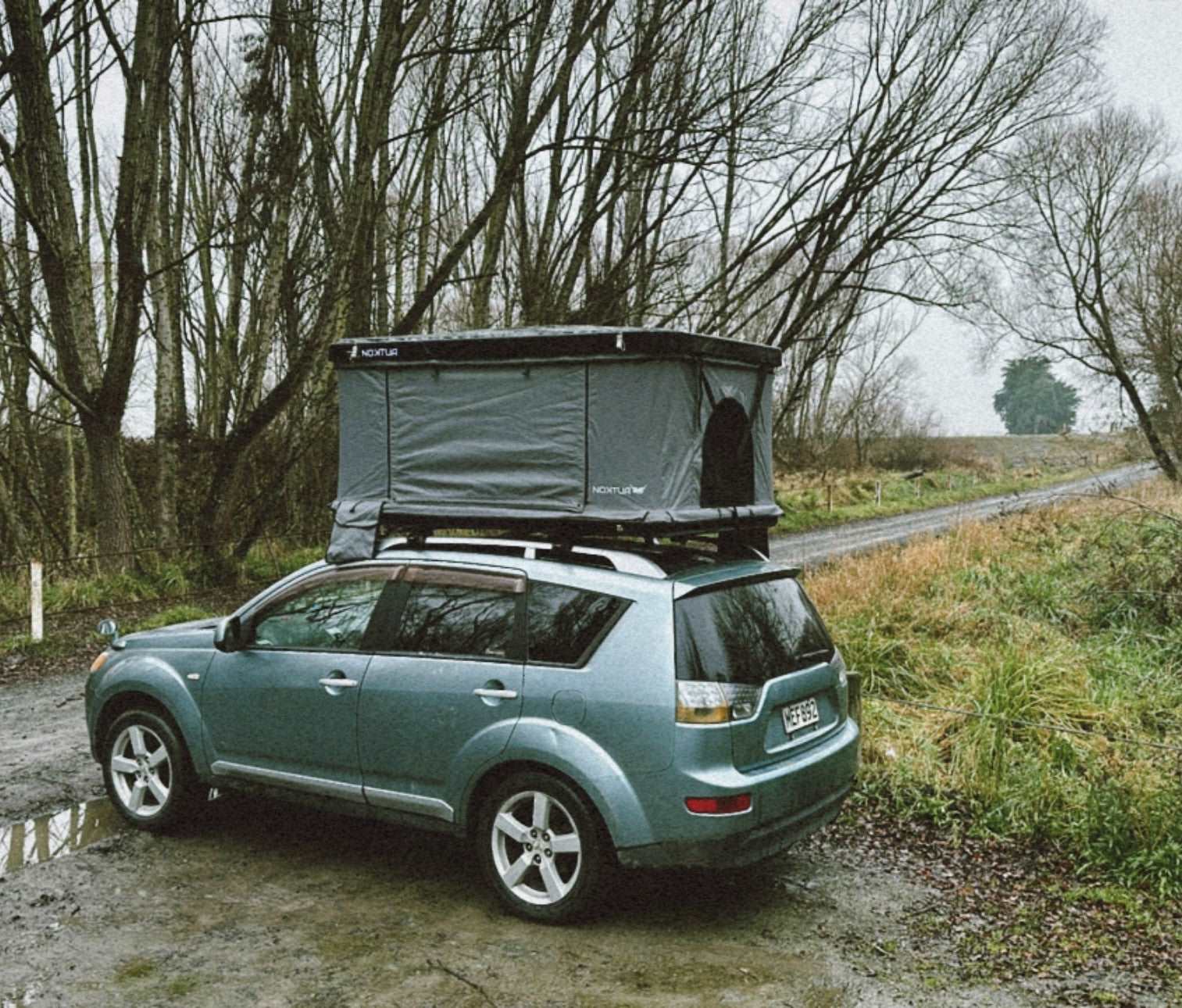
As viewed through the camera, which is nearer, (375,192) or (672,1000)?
(672,1000)

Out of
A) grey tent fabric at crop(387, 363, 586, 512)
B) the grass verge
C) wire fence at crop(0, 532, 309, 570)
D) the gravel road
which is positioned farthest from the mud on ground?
the grass verge

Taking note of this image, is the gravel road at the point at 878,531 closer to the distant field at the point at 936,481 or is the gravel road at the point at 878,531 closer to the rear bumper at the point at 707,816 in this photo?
the distant field at the point at 936,481

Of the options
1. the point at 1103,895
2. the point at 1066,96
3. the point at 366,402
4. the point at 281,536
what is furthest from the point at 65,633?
the point at 1066,96

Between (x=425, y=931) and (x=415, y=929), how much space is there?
0.16 ft

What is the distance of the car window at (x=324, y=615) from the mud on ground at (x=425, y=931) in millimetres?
1115

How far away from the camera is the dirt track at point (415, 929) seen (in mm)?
4035

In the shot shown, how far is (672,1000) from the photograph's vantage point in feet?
13.0

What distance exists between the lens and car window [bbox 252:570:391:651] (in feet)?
17.6

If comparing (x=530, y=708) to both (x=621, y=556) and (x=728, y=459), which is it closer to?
(x=621, y=556)

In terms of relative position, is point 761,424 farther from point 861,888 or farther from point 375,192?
point 375,192

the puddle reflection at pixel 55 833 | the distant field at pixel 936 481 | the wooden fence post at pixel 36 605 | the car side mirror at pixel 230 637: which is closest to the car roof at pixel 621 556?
the car side mirror at pixel 230 637

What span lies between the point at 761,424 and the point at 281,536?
13.3 m

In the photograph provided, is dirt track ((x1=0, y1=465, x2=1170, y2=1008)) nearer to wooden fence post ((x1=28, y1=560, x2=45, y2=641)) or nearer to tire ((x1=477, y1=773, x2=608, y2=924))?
tire ((x1=477, y1=773, x2=608, y2=924))

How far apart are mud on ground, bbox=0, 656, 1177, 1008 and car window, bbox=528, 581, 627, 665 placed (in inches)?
41.0
